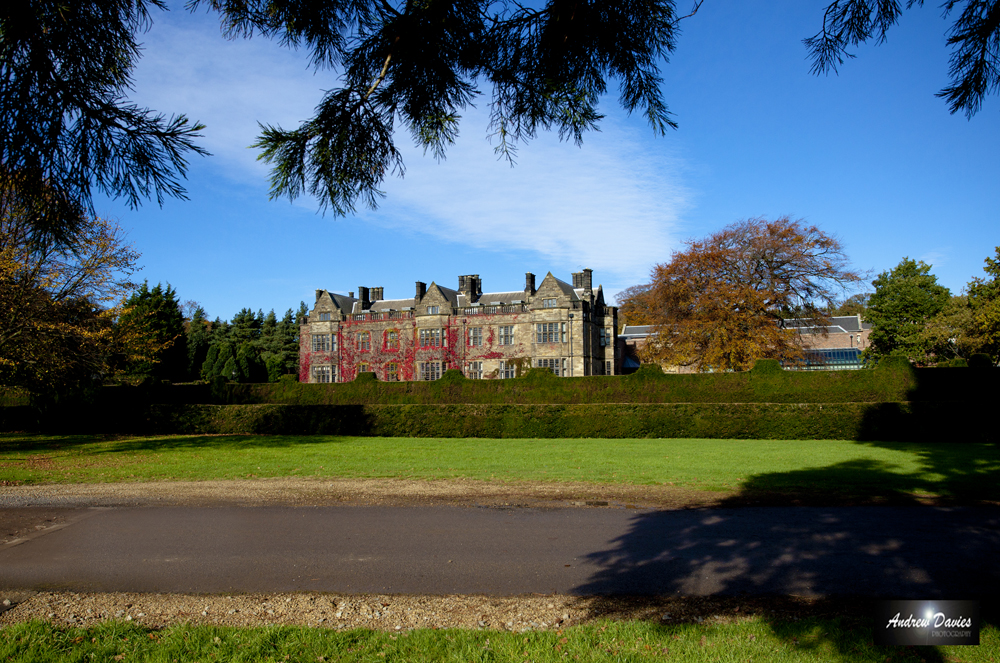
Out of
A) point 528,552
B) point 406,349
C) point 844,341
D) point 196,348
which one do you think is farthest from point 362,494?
point 844,341

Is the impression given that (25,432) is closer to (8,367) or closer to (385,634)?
(8,367)

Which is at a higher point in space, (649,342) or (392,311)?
(392,311)

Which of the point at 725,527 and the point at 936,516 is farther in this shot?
the point at 936,516

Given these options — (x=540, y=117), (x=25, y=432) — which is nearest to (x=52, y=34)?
(x=540, y=117)

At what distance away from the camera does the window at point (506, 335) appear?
49.0 metres

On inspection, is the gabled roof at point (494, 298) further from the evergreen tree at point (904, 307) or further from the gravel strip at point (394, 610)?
the gravel strip at point (394, 610)

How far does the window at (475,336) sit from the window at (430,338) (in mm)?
2837

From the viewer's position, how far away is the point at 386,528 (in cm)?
803

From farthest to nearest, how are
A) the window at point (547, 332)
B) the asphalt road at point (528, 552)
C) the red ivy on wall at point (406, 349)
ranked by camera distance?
the red ivy on wall at point (406, 349)
the window at point (547, 332)
the asphalt road at point (528, 552)

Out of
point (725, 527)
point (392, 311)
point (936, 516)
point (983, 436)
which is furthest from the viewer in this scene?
point (392, 311)

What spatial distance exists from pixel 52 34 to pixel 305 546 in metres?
5.74

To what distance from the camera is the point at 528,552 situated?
6.77m

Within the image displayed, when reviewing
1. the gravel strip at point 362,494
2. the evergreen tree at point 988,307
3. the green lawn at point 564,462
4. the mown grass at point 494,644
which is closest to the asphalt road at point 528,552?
the gravel strip at point 362,494

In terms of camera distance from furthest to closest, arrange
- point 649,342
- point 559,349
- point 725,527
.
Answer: point 559,349 < point 649,342 < point 725,527
